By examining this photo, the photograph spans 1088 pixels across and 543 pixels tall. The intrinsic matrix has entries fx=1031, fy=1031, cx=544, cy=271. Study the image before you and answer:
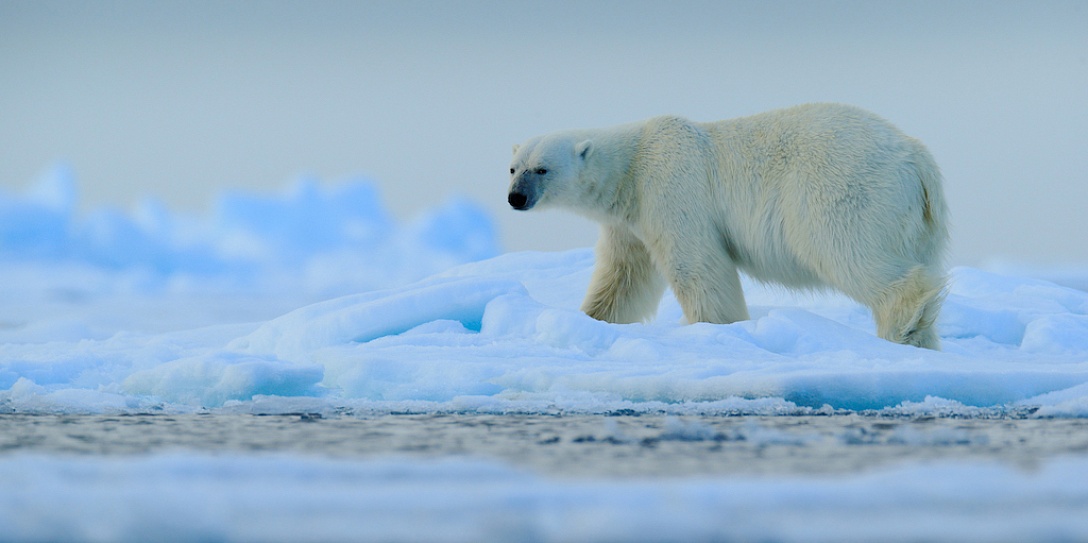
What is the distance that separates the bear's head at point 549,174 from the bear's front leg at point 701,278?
26.8 inches

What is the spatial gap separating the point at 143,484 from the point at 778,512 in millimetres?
1287

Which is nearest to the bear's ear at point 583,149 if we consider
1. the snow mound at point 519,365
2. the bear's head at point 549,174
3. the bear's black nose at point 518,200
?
the bear's head at point 549,174

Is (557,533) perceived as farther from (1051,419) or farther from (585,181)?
(585,181)

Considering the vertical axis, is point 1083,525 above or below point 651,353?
below

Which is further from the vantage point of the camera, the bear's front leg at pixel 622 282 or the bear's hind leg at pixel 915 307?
the bear's front leg at pixel 622 282

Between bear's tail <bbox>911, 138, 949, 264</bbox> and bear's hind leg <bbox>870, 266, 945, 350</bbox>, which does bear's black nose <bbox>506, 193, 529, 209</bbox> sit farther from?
bear's tail <bbox>911, 138, 949, 264</bbox>

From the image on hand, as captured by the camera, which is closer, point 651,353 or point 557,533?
point 557,533

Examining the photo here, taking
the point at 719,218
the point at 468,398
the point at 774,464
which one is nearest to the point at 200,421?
the point at 468,398

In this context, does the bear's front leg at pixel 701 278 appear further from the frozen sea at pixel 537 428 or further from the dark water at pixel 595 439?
the dark water at pixel 595 439

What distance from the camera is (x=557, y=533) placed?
1.79 meters

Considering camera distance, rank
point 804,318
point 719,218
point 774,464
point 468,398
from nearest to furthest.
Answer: point 774,464, point 468,398, point 804,318, point 719,218

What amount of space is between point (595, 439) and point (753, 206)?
3.56m

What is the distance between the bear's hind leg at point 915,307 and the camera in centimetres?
579

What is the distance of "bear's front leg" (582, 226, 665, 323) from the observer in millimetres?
6871
